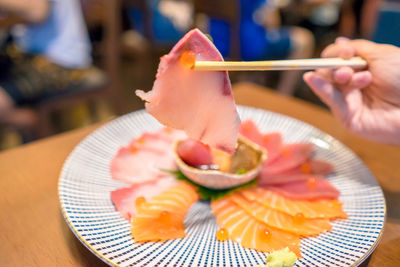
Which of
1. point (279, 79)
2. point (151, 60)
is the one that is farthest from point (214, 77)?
point (151, 60)

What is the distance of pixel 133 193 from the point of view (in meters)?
0.77

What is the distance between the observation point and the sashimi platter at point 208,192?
627mm

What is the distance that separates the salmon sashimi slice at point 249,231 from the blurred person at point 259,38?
6.57ft

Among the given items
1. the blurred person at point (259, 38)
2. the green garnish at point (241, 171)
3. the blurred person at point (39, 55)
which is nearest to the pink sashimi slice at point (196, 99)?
the green garnish at point (241, 171)

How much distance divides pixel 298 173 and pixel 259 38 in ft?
6.27

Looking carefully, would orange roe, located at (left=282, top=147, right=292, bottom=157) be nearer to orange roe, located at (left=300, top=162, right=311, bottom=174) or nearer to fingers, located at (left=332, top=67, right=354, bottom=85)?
orange roe, located at (left=300, top=162, right=311, bottom=174)

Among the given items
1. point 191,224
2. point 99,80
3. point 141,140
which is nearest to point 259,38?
point 99,80

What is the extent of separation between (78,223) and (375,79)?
712 mm

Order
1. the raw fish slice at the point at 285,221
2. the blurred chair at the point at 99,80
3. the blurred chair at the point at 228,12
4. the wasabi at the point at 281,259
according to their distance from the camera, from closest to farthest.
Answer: the wasabi at the point at 281,259 < the raw fish slice at the point at 285,221 < the blurred chair at the point at 99,80 < the blurred chair at the point at 228,12

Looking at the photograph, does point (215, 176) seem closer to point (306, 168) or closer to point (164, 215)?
point (164, 215)

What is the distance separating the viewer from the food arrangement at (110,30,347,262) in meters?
0.67

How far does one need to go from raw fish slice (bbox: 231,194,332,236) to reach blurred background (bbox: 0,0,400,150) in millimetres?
608

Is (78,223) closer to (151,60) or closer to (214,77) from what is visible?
(214,77)

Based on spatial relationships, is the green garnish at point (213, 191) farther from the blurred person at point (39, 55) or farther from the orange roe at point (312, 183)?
the blurred person at point (39, 55)
